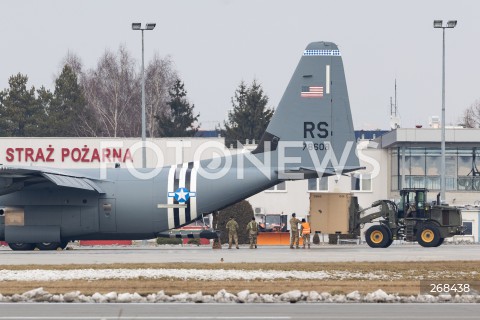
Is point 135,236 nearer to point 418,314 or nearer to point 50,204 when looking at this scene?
point 50,204

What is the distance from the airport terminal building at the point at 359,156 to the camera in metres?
66.7

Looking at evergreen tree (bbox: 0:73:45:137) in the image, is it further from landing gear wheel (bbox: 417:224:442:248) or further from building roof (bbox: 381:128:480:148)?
landing gear wheel (bbox: 417:224:442:248)

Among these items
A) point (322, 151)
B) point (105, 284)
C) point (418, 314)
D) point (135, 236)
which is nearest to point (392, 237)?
point (322, 151)

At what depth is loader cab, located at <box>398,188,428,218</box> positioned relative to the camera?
143 feet

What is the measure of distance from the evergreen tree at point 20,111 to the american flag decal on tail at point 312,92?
70904 mm

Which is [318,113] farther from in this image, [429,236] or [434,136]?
[434,136]

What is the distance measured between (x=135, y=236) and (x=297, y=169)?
691cm

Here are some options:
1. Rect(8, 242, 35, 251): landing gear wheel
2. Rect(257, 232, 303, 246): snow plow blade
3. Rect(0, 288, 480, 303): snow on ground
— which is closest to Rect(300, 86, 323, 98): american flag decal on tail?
Rect(8, 242, 35, 251): landing gear wheel

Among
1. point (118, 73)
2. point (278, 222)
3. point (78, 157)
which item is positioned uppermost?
point (118, 73)

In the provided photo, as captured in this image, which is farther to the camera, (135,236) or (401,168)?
(401,168)

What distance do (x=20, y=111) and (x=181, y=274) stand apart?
8441cm

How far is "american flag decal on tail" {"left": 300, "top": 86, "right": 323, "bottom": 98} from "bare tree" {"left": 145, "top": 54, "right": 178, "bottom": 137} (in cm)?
6847

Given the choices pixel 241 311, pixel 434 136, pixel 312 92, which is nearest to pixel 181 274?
pixel 241 311

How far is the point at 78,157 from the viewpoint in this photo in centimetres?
6706
